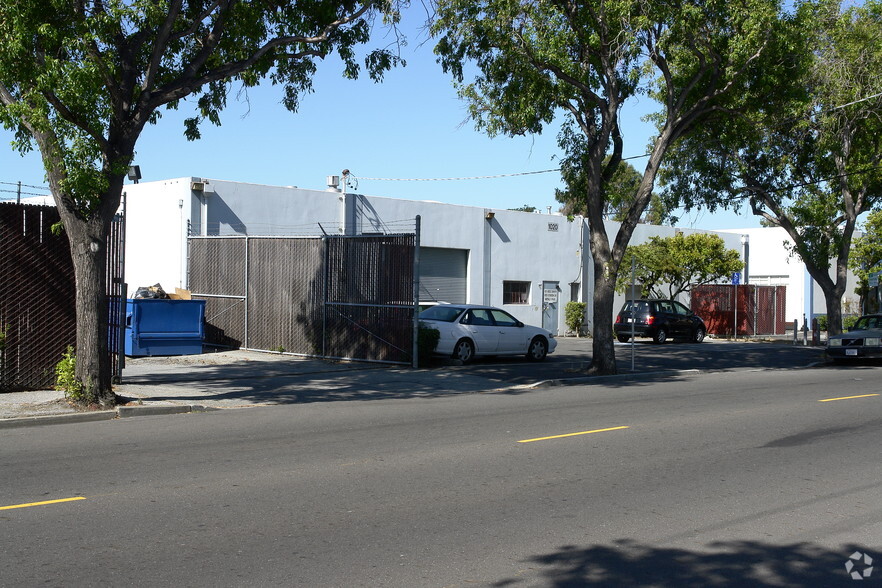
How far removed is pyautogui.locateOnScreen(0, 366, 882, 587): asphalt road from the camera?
5.74m

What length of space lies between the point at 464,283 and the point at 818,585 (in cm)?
2833

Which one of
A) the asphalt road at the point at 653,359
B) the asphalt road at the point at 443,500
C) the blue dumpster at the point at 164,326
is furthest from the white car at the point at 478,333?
the asphalt road at the point at 443,500

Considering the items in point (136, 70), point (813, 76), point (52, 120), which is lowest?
point (52, 120)

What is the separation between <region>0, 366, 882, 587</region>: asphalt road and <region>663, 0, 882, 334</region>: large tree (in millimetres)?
11292

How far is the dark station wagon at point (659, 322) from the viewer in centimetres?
3291

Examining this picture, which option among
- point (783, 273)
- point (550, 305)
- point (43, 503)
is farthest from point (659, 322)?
point (43, 503)

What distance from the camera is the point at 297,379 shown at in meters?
17.8

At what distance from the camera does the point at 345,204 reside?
29078 mm

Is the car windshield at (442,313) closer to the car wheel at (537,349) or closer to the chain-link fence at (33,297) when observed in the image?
the car wheel at (537,349)

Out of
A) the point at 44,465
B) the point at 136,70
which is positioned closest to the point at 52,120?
the point at 136,70

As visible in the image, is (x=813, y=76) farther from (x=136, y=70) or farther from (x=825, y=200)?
(x=136, y=70)

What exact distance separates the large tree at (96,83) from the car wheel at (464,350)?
8527 mm

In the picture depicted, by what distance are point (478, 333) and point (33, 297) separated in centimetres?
1040

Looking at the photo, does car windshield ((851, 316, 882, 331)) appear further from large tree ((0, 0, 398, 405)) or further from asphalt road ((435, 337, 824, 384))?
large tree ((0, 0, 398, 405))
